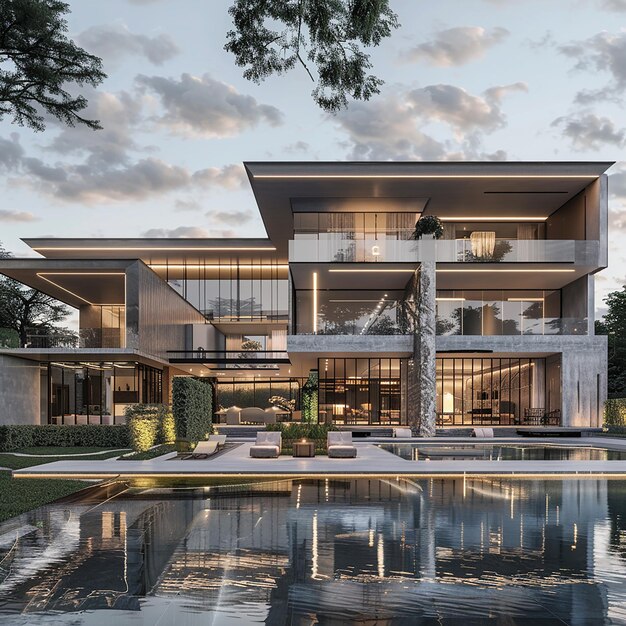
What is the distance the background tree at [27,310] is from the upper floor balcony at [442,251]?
1012 inches

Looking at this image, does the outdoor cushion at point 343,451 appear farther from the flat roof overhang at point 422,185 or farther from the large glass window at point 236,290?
the large glass window at point 236,290

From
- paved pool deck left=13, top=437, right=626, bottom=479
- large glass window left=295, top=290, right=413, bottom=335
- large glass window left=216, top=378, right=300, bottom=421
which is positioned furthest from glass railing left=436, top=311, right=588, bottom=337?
large glass window left=216, top=378, right=300, bottom=421

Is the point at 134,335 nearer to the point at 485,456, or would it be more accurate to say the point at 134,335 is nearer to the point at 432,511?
the point at 485,456

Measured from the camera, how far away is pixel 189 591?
5.78m

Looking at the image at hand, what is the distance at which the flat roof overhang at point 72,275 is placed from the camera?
93.2ft

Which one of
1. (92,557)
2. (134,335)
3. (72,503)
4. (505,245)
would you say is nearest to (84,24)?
(72,503)

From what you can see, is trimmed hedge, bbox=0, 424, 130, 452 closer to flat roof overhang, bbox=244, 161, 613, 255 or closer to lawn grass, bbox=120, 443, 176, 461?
lawn grass, bbox=120, 443, 176, 461

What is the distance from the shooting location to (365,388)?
109 ft

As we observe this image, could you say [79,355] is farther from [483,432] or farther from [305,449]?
[483,432]

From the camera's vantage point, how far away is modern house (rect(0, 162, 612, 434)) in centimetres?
2842

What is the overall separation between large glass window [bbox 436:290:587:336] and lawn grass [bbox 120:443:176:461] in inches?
540

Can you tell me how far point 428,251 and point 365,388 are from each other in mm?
7869

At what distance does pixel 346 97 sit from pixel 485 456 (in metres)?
12.5

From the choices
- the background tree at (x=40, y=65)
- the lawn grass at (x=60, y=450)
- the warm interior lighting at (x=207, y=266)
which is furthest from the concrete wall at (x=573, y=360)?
the background tree at (x=40, y=65)
